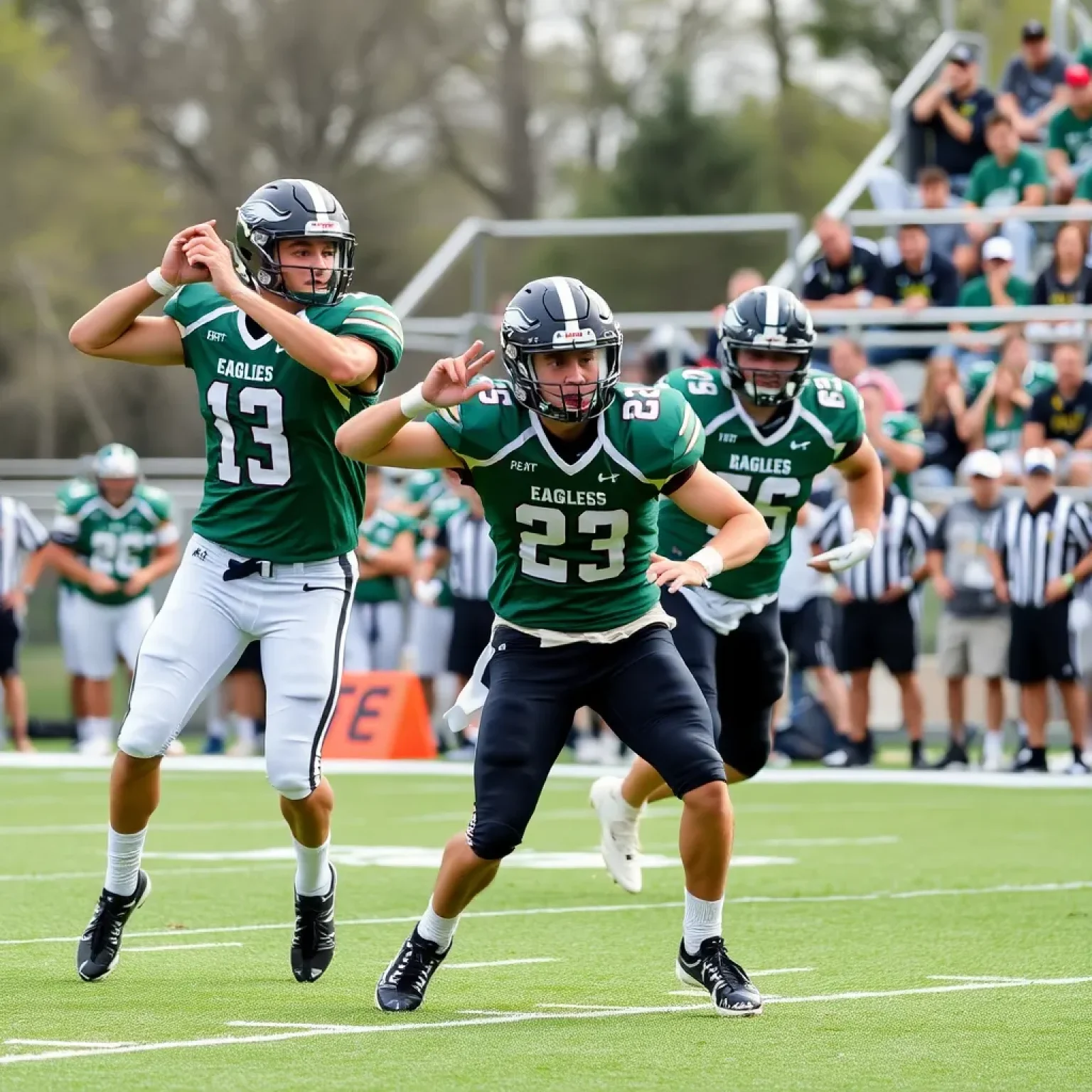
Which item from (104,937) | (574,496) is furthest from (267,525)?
(104,937)

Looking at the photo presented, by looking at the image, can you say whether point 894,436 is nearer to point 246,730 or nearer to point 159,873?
point 246,730

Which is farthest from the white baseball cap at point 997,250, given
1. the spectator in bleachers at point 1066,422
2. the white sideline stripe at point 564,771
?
the white sideline stripe at point 564,771

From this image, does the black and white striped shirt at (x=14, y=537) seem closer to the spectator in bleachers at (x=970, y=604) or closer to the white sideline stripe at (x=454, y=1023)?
the spectator in bleachers at (x=970, y=604)

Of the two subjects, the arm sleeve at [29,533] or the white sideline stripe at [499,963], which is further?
the arm sleeve at [29,533]

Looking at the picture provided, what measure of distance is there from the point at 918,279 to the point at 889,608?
119 inches

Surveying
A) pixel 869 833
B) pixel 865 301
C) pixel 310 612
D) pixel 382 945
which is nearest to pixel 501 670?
pixel 310 612

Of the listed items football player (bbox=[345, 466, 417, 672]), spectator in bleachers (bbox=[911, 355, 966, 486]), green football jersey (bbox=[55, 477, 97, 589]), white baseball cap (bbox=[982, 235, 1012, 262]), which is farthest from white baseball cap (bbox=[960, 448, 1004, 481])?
green football jersey (bbox=[55, 477, 97, 589])

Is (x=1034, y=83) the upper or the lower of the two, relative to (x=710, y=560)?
upper

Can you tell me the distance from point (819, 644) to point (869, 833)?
4.68 metres

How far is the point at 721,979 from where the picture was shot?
18.2 feet

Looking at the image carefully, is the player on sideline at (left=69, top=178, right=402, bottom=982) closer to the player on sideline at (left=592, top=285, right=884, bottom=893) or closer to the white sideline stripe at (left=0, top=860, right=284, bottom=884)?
the player on sideline at (left=592, top=285, right=884, bottom=893)

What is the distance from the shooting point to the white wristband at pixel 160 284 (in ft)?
19.7

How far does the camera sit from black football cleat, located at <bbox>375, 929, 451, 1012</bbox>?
5.64 metres

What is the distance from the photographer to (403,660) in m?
18.0
